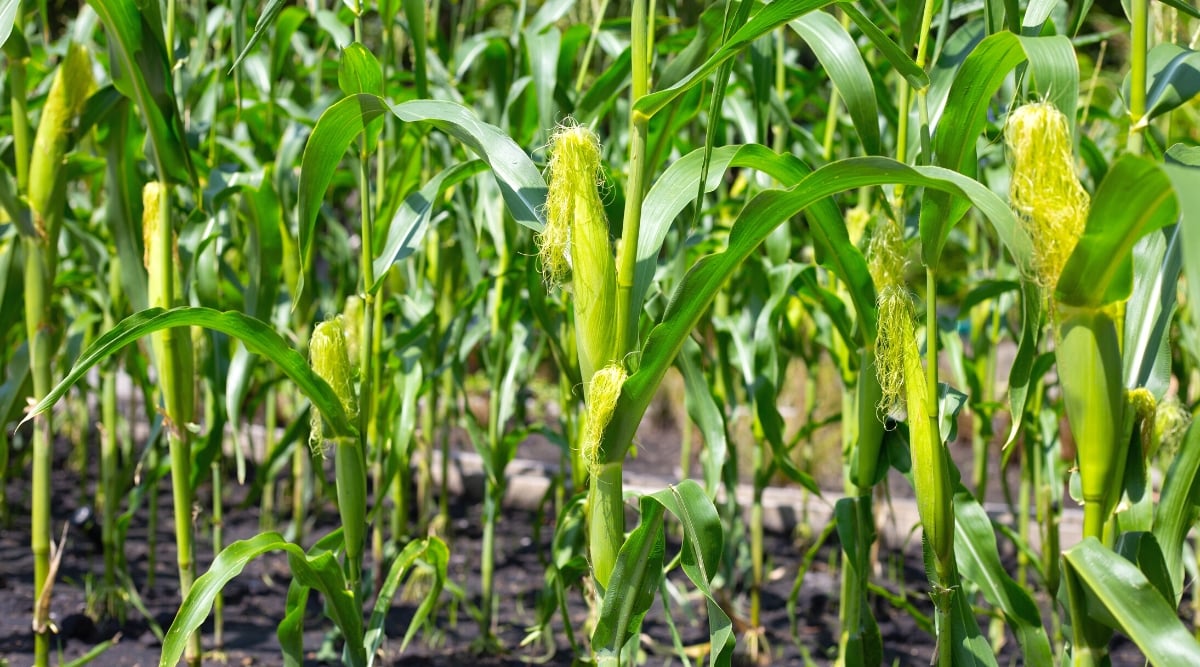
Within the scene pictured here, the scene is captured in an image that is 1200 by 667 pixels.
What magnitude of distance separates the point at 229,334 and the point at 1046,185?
2.62 feet

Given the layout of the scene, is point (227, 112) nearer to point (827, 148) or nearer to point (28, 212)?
point (28, 212)

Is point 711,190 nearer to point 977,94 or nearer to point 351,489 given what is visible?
point 977,94

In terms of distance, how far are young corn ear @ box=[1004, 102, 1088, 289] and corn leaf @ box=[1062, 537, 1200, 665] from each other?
0.22 meters

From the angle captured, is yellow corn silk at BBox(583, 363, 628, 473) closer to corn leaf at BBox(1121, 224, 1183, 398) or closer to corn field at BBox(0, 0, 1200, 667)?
corn field at BBox(0, 0, 1200, 667)

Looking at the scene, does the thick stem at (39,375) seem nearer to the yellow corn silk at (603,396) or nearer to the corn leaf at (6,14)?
the corn leaf at (6,14)

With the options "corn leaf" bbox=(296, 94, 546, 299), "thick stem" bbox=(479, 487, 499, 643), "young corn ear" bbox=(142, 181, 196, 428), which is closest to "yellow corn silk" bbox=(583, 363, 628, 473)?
"corn leaf" bbox=(296, 94, 546, 299)

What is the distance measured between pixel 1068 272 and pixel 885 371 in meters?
0.28

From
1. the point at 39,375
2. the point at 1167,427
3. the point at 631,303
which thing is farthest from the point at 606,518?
the point at 39,375

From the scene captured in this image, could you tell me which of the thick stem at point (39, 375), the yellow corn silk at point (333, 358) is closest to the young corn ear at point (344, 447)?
the yellow corn silk at point (333, 358)

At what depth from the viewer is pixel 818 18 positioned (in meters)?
1.01

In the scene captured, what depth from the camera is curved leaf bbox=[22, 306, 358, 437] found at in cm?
90

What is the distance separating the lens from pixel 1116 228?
0.70 m

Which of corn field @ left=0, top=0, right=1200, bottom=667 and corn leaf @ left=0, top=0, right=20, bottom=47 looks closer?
corn field @ left=0, top=0, right=1200, bottom=667

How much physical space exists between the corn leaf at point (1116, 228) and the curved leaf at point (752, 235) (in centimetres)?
5
